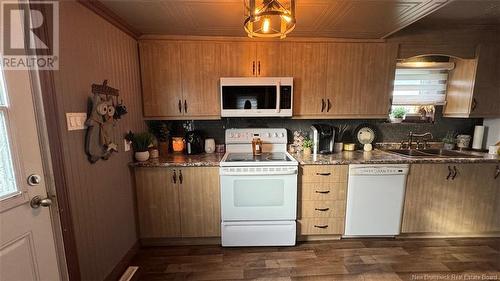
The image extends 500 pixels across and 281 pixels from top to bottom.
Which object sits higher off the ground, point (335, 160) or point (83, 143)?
point (83, 143)

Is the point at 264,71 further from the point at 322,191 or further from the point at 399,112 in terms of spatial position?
the point at 399,112

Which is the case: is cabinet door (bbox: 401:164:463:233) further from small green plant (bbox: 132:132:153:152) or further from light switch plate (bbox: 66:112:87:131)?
light switch plate (bbox: 66:112:87:131)

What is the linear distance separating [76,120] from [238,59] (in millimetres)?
1539

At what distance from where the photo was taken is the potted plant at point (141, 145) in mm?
2094

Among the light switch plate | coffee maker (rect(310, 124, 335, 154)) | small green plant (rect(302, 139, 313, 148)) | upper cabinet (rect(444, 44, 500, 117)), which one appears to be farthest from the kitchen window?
the light switch plate

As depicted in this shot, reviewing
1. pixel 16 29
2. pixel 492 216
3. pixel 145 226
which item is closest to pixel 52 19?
pixel 16 29

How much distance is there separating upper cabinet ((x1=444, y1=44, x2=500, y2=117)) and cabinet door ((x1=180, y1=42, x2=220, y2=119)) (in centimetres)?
280

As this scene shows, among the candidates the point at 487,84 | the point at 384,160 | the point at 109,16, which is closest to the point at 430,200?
the point at 384,160

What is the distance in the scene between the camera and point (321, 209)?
7.23 ft

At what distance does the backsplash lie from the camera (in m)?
2.63

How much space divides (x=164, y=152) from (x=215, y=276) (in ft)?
4.63

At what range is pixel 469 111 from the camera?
2389mm

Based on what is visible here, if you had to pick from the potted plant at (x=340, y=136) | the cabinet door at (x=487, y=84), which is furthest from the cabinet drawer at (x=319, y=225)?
the cabinet door at (x=487, y=84)

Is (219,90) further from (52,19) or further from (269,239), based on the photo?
(269,239)
